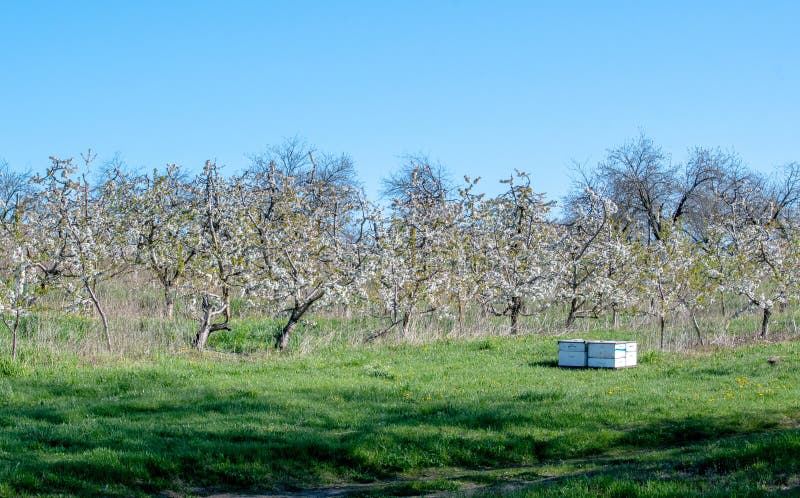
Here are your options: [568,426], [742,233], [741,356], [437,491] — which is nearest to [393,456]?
[437,491]

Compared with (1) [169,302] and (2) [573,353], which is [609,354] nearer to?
(2) [573,353]

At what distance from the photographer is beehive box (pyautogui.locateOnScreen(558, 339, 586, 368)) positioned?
15.7m

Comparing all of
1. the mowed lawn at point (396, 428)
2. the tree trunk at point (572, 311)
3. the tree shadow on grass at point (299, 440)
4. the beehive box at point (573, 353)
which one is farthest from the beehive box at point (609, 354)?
the tree trunk at point (572, 311)

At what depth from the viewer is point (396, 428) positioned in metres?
9.87

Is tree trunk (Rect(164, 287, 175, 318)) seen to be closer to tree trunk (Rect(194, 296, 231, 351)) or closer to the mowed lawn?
tree trunk (Rect(194, 296, 231, 351))

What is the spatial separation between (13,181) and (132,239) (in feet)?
114

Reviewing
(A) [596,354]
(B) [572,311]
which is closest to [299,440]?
(A) [596,354]

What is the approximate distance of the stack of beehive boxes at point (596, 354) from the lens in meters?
15.4

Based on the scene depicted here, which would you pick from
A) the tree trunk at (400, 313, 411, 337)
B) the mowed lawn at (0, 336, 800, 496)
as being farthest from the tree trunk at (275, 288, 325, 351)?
the mowed lawn at (0, 336, 800, 496)

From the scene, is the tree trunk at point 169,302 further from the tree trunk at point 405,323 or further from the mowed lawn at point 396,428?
the tree trunk at point 405,323

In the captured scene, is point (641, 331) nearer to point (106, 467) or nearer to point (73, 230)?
point (73, 230)

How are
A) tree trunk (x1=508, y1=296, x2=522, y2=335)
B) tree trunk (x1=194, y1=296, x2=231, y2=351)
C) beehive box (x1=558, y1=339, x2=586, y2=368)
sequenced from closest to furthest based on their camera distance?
beehive box (x1=558, y1=339, x2=586, y2=368) < tree trunk (x1=194, y1=296, x2=231, y2=351) < tree trunk (x1=508, y1=296, x2=522, y2=335)

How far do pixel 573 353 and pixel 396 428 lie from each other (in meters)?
6.86

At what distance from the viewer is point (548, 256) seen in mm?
24797
